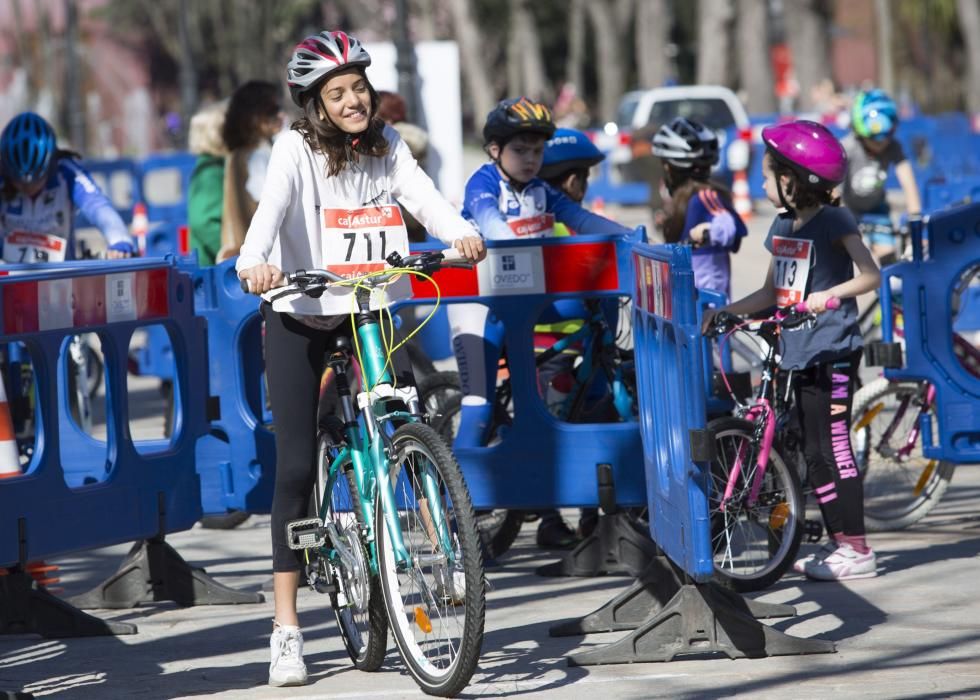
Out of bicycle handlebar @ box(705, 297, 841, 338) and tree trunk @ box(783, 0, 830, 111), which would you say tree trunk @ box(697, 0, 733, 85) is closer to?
tree trunk @ box(783, 0, 830, 111)

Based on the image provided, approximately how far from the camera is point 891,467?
843 centimetres

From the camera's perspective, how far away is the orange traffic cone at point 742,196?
26188 mm

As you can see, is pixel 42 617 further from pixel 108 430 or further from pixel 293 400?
pixel 293 400

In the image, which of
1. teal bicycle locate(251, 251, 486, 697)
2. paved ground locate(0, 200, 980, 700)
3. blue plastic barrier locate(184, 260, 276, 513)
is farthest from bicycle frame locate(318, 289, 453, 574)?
blue plastic barrier locate(184, 260, 276, 513)

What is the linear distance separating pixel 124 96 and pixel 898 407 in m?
89.3

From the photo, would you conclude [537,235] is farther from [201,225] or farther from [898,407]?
[201,225]

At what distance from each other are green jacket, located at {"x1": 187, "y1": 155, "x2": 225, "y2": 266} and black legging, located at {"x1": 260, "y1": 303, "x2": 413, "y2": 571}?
4.42m

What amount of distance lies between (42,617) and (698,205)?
355cm

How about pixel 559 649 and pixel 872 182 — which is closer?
pixel 559 649

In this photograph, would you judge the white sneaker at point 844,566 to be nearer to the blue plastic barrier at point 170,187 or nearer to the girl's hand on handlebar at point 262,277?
the girl's hand on handlebar at point 262,277

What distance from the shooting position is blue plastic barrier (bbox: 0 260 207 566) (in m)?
6.52

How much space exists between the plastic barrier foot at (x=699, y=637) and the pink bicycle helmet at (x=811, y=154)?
1806 millimetres

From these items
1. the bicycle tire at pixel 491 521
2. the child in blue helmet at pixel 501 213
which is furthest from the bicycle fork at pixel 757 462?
the bicycle tire at pixel 491 521

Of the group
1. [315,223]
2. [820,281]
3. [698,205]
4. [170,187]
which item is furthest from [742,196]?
[315,223]
